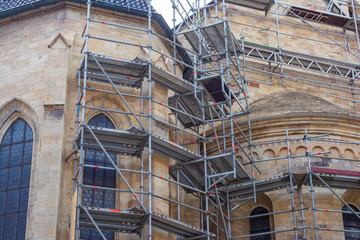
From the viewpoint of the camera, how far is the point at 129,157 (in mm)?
20562

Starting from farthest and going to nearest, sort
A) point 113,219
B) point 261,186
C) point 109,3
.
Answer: point 109,3 < point 261,186 < point 113,219

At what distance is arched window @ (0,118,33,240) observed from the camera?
64.1ft

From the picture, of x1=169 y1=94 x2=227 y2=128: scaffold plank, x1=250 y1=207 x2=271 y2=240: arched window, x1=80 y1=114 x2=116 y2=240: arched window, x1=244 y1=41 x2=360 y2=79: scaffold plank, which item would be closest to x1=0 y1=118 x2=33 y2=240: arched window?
x1=80 y1=114 x2=116 y2=240: arched window

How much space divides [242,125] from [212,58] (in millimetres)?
2414

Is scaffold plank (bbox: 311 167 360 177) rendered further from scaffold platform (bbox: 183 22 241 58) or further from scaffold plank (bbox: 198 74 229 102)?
scaffold platform (bbox: 183 22 241 58)

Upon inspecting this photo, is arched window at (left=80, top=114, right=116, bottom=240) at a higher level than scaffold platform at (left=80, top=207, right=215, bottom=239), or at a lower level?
higher

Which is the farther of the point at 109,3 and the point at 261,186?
the point at 109,3

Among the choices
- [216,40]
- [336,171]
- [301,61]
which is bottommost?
[336,171]

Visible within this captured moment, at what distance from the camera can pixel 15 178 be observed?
2017 cm

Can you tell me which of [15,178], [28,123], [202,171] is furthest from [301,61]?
[15,178]

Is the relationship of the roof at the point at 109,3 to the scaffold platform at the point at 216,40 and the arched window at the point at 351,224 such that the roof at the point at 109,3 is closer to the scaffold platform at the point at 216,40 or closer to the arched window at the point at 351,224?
the scaffold platform at the point at 216,40

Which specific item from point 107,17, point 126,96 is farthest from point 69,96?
point 107,17

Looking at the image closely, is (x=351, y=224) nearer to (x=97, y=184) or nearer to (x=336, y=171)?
(x=336, y=171)

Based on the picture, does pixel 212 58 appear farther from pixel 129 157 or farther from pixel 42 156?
pixel 42 156
